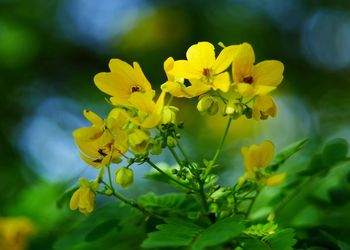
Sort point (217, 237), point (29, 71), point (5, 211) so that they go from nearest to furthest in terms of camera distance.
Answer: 1. point (217, 237)
2. point (5, 211)
3. point (29, 71)

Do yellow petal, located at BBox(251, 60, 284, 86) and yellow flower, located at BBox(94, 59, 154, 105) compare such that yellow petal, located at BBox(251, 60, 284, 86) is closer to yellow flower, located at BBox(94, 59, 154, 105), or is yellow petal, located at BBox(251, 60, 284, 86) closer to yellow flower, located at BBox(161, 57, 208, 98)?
yellow flower, located at BBox(161, 57, 208, 98)

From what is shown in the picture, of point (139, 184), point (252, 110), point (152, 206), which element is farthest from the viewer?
point (139, 184)

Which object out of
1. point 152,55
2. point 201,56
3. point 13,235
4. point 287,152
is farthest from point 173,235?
point 152,55

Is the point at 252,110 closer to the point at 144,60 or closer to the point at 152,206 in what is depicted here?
the point at 152,206

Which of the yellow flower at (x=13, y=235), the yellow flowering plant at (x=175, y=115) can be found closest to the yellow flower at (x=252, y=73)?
the yellow flowering plant at (x=175, y=115)

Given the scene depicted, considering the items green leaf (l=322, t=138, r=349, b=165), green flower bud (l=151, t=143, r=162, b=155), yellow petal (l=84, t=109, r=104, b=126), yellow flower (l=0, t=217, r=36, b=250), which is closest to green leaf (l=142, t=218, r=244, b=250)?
green flower bud (l=151, t=143, r=162, b=155)

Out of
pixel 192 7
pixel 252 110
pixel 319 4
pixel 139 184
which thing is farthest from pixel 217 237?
pixel 319 4
